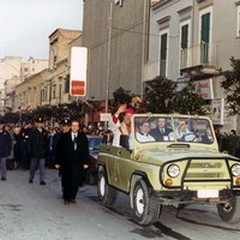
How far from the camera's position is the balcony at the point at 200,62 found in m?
26.1

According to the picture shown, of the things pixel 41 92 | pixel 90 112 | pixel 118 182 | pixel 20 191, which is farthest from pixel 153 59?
pixel 41 92

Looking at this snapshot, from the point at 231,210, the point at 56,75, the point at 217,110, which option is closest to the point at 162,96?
the point at 217,110

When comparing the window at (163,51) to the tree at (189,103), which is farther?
the window at (163,51)

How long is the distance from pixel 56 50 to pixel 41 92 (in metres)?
10.3

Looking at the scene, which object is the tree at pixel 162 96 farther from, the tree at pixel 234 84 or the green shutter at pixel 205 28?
the tree at pixel 234 84

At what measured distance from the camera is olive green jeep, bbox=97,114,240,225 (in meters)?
9.73

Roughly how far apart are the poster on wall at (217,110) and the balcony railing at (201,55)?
168 centimetres

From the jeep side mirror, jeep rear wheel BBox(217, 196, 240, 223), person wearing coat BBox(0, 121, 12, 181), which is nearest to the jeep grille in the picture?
jeep rear wheel BBox(217, 196, 240, 223)

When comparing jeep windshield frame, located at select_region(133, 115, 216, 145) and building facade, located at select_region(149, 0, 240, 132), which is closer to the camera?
jeep windshield frame, located at select_region(133, 115, 216, 145)

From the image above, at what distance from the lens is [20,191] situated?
49.3ft

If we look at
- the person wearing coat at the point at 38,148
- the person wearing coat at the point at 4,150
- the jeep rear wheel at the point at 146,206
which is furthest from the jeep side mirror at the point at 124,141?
the person wearing coat at the point at 4,150

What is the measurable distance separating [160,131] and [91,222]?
220 centimetres

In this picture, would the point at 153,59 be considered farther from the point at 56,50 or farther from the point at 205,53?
the point at 56,50

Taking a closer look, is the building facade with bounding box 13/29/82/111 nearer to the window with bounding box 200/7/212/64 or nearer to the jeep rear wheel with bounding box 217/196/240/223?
the window with bounding box 200/7/212/64
